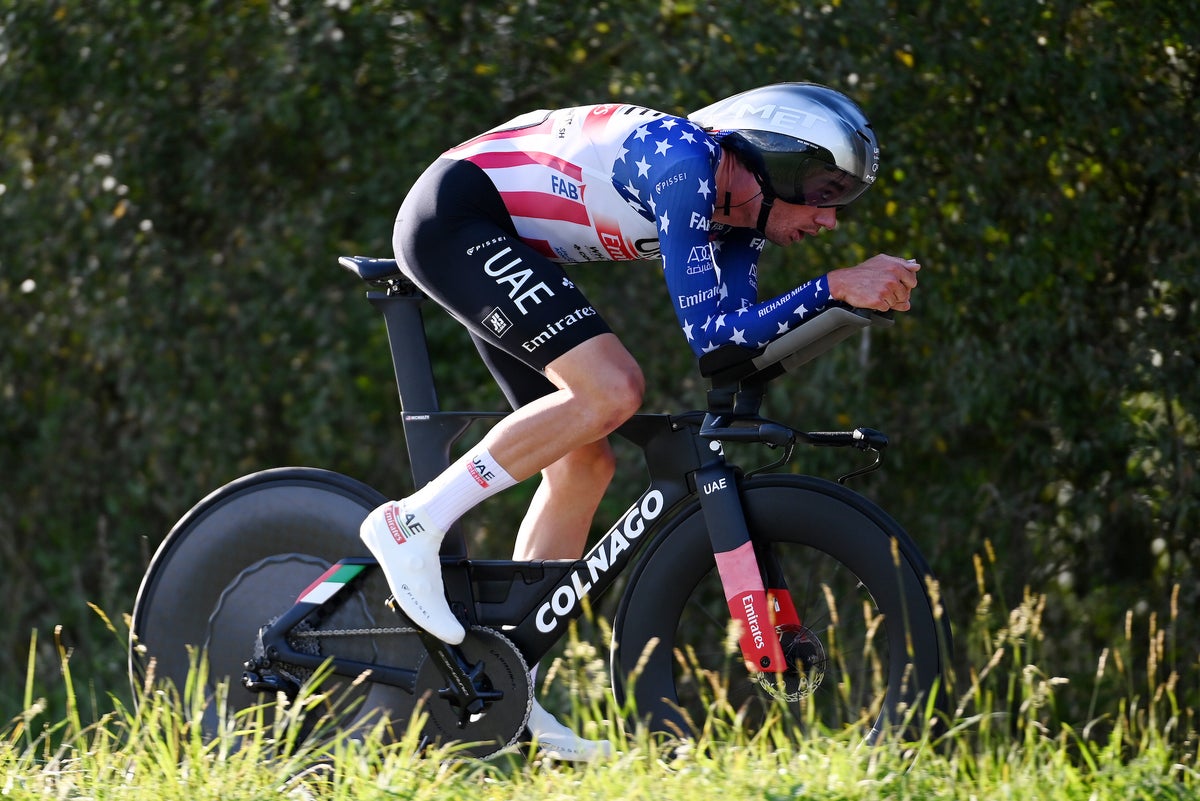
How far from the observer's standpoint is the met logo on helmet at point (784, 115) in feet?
11.6

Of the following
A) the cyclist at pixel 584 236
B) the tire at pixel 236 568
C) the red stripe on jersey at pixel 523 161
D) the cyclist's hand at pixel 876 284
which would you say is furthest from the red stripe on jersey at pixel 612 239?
the tire at pixel 236 568

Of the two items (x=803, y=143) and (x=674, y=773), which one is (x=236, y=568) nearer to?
(x=674, y=773)

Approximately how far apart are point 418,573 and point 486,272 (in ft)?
2.53

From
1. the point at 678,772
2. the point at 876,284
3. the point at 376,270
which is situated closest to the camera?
the point at 678,772

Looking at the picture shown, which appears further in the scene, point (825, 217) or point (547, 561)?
point (547, 561)

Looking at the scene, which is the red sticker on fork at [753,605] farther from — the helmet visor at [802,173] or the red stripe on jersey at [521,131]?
the red stripe on jersey at [521,131]

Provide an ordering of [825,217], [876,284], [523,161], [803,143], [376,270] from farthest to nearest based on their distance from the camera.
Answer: [376,270], [523,161], [825,217], [803,143], [876,284]

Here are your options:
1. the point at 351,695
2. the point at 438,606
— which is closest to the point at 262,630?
the point at 351,695

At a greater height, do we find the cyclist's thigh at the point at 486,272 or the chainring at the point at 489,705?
the cyclist's thigh at the point at 486,272

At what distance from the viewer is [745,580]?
3549 mm

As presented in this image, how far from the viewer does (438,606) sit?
3.78m

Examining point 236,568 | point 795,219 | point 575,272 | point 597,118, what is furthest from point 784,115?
point 575,272

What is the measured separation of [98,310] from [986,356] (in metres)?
Answer: 3.73

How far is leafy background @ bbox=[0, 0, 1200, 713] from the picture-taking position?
209 inches
